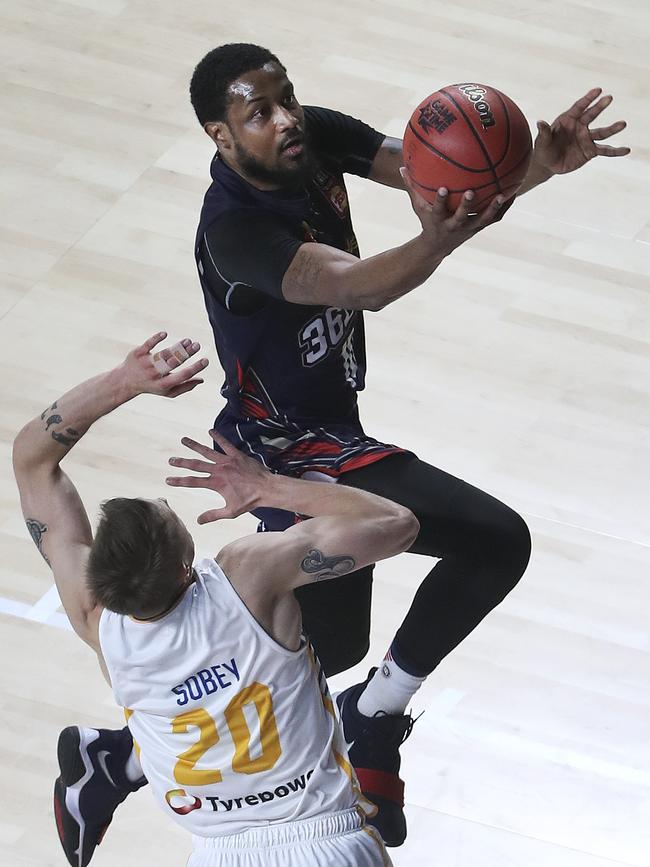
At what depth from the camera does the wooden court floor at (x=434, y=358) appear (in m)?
4.79

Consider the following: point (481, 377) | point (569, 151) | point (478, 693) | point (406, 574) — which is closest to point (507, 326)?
point (481, 377)

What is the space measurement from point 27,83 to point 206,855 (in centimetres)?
554

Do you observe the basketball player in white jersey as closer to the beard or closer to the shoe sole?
the beard

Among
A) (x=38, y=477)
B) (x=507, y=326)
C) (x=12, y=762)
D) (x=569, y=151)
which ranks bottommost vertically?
(x=12, y=762)

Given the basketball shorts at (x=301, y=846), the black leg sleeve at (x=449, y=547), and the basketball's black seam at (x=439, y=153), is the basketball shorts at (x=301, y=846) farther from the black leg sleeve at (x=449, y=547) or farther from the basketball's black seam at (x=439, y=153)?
the basketball's black seam at (x=439, y=153)

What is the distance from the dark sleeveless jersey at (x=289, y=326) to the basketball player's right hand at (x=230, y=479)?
365 mm

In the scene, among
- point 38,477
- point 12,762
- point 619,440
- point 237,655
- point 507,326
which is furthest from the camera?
point 507,326

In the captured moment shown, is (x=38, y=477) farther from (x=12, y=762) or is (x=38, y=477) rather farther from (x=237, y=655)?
(x=12, y=762)

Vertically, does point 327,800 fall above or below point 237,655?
below

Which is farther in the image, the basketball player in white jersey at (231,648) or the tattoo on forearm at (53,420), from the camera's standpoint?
the tattoo on forearm at (53,420)

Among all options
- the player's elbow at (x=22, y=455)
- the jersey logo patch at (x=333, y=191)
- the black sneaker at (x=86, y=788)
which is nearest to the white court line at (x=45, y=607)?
the black sneaker at (x=86, y=788)

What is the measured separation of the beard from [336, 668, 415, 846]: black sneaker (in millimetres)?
1496

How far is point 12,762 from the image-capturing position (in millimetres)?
4809

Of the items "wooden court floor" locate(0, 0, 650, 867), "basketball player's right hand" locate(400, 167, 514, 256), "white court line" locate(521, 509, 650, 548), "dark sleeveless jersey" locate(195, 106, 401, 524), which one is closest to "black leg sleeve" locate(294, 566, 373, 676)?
"dark sleeveless jersey" locate(195, 106, 401, 524)
